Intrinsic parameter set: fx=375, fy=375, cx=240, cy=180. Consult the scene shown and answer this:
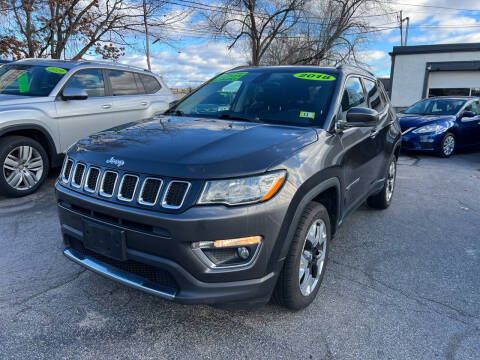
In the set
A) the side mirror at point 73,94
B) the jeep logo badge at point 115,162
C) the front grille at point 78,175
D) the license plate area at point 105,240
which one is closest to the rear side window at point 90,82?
the side mirror at point 73,94

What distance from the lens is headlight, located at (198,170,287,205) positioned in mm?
2094

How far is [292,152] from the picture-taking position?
2422mm

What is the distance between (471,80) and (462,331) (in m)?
23.3

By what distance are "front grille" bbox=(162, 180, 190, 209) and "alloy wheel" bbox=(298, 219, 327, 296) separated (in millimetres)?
939

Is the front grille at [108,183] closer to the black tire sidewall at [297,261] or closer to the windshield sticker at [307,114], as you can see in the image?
the black tire sidewall at [297,261]

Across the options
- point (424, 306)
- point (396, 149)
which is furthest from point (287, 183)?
point (396, 149)

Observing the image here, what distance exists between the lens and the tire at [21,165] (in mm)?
4902

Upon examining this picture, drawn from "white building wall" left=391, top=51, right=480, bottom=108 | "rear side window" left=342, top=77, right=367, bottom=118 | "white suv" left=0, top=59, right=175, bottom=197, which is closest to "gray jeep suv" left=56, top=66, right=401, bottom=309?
"rear side window" left=342, top=77, right=367, bottom=118

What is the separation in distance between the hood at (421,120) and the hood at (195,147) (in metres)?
7.68

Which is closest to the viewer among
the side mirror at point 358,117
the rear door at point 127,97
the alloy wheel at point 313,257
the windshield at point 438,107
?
the alloy wheel at point 313,257

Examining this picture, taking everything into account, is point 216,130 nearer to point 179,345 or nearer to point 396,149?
point 179,345

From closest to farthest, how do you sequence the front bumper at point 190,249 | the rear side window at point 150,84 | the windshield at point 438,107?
the front bumper at point 190,249, the rear side window at point 150,84, the windshield at point 438,107

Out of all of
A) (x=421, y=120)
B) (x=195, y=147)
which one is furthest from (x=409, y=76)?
(x=195, y=147)

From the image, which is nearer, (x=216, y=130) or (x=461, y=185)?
(x=216, y=130)
